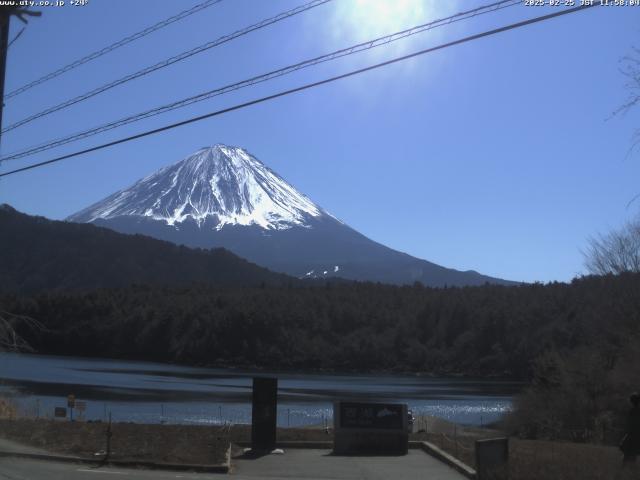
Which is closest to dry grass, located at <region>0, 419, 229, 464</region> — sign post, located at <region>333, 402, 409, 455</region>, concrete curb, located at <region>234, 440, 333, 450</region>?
concrete curb, located at <region>234, 440, 333, 450</region>

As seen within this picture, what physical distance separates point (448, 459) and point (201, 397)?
46700 millimetres

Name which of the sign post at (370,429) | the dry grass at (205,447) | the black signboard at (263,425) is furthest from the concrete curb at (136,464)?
the sign post at (370,429)

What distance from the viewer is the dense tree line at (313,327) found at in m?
120

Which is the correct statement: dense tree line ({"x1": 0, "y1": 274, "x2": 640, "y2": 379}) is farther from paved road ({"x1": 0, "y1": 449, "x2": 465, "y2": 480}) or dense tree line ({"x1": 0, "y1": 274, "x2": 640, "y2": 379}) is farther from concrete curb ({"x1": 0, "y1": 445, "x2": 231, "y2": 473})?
concrete curb ({"x1": 0, "y1": 445, "x2": 231, "y2": 473})

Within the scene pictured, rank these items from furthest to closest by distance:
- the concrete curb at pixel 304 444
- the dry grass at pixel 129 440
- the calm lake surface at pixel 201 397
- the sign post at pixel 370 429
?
the calm lake surface at pixel 201 397, the concrete curb at pixel 304 444, the sign post at pixel 370 429, the dry grass at pixel 129 440

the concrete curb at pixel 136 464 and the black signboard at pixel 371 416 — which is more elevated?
the black signboard at pixel 371 416

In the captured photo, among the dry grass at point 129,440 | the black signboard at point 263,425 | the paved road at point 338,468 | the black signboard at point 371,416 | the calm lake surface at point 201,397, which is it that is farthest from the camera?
the calm lake surface at point 201,397

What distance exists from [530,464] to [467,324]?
11784cm

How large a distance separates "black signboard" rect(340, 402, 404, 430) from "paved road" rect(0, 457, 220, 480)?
4.97 metres

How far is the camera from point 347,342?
135000 millimetres

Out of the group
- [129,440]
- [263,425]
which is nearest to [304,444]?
[263,425]

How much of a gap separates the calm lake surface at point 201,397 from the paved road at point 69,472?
1970 centimetres

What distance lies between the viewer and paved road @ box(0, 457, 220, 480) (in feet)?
44.6

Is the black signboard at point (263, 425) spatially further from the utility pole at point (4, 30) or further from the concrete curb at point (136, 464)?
the utility pole at point (4, 30)
